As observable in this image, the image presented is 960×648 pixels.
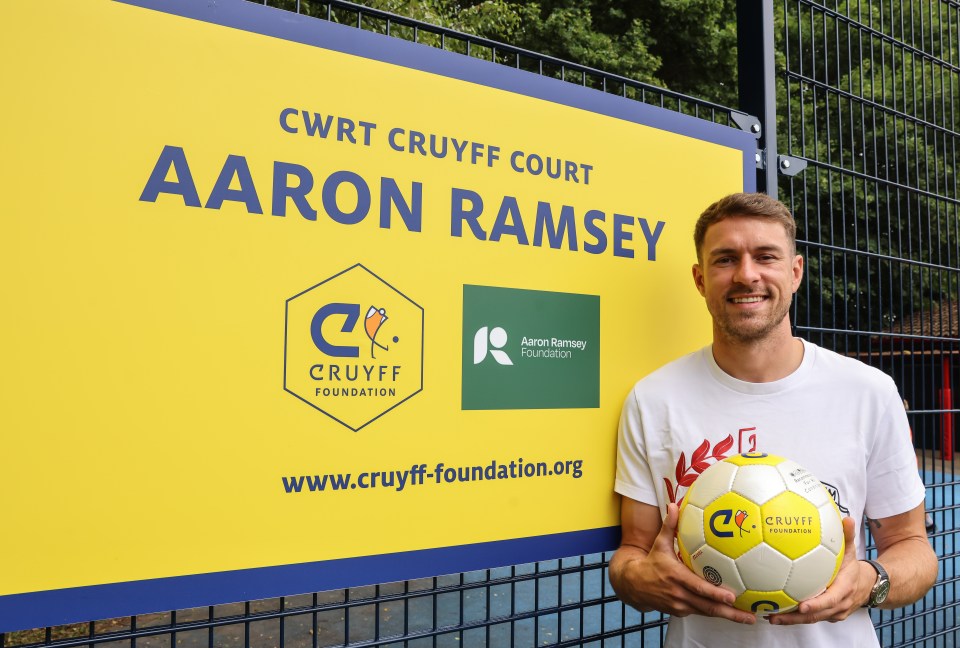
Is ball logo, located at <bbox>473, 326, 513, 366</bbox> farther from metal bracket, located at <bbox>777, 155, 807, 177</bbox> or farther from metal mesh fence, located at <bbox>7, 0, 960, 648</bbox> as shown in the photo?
metal bracket, located at <bbox>777, 155, 807, 177</bbox>

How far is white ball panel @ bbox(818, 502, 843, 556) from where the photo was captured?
5.38ft

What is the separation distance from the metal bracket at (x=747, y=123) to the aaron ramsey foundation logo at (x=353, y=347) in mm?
1497

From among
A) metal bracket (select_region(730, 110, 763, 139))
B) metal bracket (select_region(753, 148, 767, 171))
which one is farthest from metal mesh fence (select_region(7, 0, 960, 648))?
metal bracket (select_region(753, 148, 767, 171))

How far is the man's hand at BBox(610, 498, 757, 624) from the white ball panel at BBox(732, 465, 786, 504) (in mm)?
176

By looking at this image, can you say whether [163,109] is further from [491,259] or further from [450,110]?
[491,259]

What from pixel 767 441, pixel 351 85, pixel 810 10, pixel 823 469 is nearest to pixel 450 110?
pixel 351 85

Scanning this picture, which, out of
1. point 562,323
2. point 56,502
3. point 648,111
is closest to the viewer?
point 56,502

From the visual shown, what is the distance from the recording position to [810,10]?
2.87 metres

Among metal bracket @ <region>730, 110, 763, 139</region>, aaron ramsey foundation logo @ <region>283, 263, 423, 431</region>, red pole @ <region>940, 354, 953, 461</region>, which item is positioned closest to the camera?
aaron ramsey foundation logo @ <region>283, 263, 423, 431</region>

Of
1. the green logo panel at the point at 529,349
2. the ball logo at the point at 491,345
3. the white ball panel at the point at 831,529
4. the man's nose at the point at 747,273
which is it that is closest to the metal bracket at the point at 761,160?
the man's nose at the point at 747,273

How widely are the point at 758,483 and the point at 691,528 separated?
186mm

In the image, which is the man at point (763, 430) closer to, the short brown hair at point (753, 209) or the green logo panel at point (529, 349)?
the short brown hair at point (753, 209)

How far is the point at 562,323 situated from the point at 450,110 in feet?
2.21

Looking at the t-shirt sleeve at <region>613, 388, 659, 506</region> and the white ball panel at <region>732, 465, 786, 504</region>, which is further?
the t-shirt sleeve at <region>613, 388, 659, 506</region>
